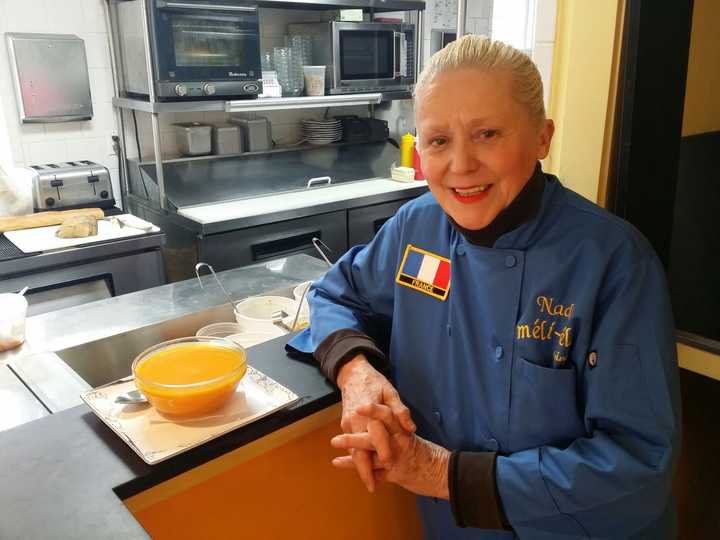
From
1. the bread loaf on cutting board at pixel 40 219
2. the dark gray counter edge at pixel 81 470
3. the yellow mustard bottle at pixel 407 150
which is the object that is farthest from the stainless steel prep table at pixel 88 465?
the yellow mustard bottle at pixel 407 150

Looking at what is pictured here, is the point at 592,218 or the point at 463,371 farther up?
the point at 592,218

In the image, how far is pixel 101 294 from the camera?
2.66 m

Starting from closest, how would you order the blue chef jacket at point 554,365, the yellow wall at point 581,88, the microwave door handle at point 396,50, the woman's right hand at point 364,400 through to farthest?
the blue chef jacket at point 554,365
the woman's right hand at point 364,400
the yellow wall at point 581,88
the microwave door handle at point 396,50

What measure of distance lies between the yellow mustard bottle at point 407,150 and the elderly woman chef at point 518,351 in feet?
9.61

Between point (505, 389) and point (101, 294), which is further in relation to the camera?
point (101, 294)

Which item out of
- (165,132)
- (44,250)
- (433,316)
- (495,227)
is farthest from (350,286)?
(165,132)

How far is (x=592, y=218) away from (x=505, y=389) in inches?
11.8

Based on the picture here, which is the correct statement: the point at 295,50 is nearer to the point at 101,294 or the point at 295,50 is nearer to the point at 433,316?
the point at 101,294

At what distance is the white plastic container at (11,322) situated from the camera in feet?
4.87

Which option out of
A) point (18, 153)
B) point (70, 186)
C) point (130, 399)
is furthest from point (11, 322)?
point (18, 153)

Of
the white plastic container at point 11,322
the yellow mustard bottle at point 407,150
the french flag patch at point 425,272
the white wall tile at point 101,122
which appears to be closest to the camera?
the french flag patch at point 425,272

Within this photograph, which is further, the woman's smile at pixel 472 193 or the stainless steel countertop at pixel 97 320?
the stainless steel countertop at pixel 97 320

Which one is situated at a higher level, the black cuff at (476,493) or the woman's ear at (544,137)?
the woman's ear at (544,137)

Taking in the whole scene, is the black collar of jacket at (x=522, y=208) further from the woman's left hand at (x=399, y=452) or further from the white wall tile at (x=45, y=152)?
the white wall tile at (x=45, y=152)
